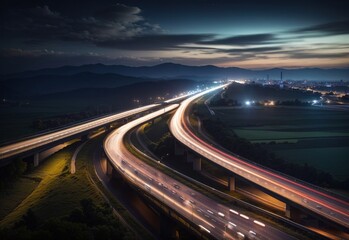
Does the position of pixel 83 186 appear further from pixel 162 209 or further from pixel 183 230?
pixel 183 230

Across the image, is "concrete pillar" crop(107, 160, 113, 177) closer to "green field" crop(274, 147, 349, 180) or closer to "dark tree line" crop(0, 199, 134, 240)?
"dark tree line" crop(0, 199, 134, 240)

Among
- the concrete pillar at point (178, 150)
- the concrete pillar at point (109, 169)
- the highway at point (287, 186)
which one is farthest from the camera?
the concrete pillar at point (178, 150)

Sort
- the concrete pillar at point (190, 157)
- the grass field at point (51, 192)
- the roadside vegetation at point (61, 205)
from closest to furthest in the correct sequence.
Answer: the roadside vegetation at point (61, 205) < the grass field at point (51, 192) < the concrete pillar at point (190, 157)

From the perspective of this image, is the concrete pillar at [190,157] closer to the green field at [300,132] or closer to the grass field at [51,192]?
the green field at [300,132]

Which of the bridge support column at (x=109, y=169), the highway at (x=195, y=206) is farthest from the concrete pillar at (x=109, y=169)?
the highway at (x=195, y=206)

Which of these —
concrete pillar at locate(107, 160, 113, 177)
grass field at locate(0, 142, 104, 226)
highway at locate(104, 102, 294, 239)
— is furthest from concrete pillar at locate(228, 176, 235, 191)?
grass field at locate(0, 142, 104, 226)

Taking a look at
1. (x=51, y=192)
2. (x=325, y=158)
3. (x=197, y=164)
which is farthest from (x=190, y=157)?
(x=51, y=192)

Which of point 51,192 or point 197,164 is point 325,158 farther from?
point 51,192
